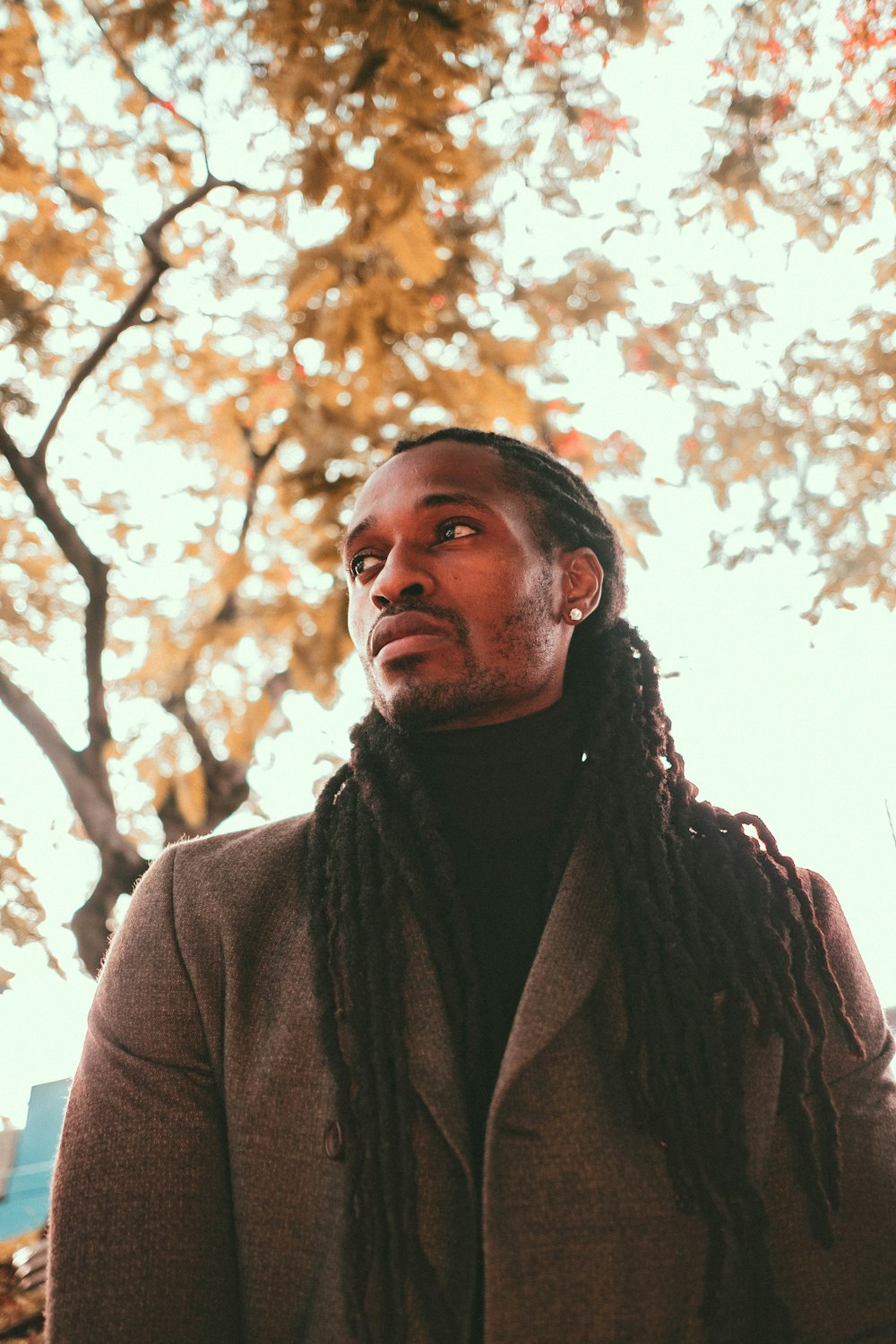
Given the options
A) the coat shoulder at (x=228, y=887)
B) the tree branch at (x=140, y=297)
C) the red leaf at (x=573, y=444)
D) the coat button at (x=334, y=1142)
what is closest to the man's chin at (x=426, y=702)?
the coat shoulder at (x=228, y=887)

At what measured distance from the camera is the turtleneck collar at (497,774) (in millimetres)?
1873

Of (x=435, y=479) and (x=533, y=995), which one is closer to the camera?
(x=533, y=995)

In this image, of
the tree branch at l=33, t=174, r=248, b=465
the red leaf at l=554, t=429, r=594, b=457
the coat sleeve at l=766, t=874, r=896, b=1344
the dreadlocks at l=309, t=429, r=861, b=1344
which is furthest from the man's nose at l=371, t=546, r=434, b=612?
the tree branch at l=33, t=174, r=248, b=465

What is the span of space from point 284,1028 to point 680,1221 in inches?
29.6

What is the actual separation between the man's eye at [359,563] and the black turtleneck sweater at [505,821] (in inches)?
19.4

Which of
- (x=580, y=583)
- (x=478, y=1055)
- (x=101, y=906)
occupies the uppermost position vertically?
(x=580, y=583)

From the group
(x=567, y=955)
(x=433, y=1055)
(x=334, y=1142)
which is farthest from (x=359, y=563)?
(x=334, y=1142)

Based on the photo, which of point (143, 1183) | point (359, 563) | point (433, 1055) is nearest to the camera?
point (143, 1183)

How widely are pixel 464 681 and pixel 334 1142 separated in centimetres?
94

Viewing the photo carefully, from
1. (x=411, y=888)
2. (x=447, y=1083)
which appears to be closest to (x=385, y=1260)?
(x=447, y=1083)

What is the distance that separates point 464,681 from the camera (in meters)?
1.88

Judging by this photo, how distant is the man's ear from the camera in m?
2.25

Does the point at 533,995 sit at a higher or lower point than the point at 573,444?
lower

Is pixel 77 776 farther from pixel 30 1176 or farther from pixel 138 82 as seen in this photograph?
pixel 138 82
